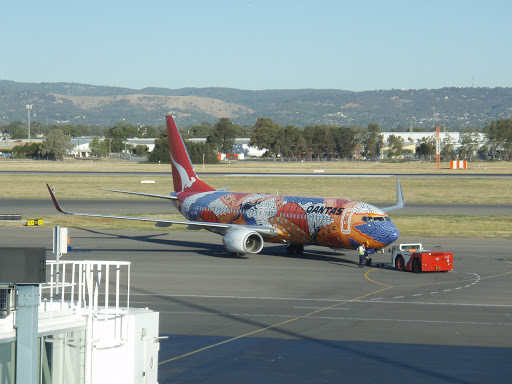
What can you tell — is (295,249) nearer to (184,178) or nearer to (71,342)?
(184,178)

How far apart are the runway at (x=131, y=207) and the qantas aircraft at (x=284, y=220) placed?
25.5 metres

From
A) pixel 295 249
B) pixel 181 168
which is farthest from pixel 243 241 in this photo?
pixel 181 168

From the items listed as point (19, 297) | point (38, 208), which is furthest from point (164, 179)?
point (19, 297)

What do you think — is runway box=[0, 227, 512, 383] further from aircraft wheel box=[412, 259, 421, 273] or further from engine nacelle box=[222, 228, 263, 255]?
aircraft wheel box=[412, 259, 421, 273]

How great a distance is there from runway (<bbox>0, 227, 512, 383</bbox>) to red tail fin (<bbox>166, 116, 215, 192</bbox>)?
561cm

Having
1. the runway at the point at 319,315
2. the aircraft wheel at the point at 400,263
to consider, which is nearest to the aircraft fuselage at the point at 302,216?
the aircraft wheel at the point at 400,263

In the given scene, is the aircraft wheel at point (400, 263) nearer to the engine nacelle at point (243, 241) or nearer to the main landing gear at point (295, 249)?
the main landing gear at point (295, 249)

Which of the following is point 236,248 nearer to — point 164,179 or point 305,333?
point 305,333

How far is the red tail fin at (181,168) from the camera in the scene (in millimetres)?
56344

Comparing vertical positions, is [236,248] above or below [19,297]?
below

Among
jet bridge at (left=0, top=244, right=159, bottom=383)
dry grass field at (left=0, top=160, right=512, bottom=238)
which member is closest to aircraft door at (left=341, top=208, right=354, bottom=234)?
dry grass field at (left=0, top=160, right=512, bottom=238)

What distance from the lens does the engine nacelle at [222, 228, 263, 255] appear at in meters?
46.2

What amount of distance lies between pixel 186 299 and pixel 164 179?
9938cm

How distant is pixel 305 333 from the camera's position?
26.9m
